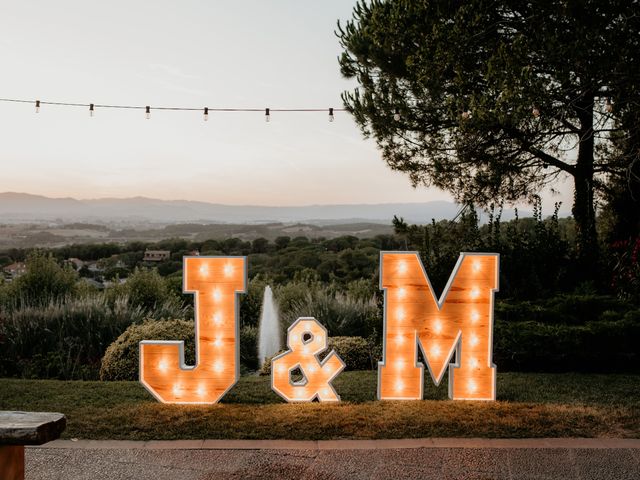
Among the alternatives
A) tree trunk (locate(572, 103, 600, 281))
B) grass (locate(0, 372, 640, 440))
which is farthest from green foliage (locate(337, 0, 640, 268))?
grass (locate(0, 372, 640, 440))

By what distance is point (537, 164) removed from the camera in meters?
12.6

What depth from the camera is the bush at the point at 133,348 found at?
7.34 meters

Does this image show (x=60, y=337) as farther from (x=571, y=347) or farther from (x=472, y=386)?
(x=571, y=347)

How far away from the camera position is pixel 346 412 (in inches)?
222

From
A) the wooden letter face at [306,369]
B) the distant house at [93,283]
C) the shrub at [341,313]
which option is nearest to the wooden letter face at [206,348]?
the wooden letter face at [306,369]

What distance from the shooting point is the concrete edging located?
15.5 feet

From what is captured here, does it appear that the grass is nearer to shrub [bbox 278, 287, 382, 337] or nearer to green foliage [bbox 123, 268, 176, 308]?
shrub [bbox 278, 287, 382, 337]

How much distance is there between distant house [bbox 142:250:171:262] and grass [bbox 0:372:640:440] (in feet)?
28.2

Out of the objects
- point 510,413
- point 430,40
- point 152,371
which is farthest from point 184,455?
point 430,40

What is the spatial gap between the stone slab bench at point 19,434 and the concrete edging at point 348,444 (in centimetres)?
168

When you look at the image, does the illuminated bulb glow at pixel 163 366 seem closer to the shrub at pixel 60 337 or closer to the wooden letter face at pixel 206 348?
the wooden letter face at pixel 206 348

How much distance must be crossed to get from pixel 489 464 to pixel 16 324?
7.15m

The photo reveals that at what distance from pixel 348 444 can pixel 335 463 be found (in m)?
0.40

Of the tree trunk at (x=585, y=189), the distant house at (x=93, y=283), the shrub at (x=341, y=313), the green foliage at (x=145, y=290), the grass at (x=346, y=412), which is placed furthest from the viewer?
the distant house at (x=93, y=283)
